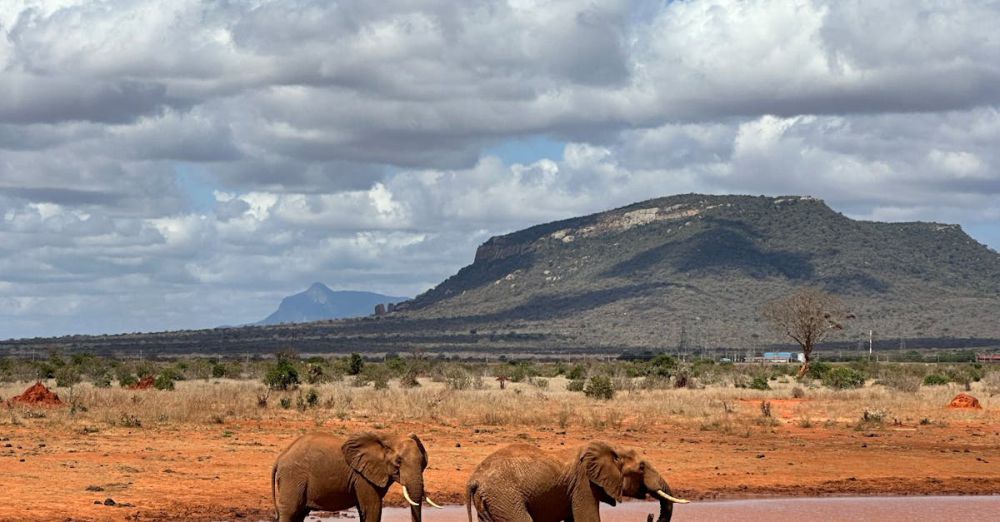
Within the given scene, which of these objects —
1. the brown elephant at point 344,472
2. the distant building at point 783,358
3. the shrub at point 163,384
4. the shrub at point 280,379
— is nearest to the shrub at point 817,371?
the shrub at point 280,379

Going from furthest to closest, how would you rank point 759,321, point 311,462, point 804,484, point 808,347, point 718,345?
point 759,321 < point 718,345 < point 808,347 < point 804,484 < point 311,462

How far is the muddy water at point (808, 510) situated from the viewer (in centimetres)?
2361

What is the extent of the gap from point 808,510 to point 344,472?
35.1 feet

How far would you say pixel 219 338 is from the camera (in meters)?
176

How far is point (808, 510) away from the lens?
2492 cm

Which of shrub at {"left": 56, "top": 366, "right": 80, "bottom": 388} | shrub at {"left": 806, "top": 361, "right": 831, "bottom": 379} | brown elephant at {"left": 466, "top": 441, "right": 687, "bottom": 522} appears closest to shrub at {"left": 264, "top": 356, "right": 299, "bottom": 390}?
shrub at {"left": 56, "top": 366, "right": 80, "bottom": 388}

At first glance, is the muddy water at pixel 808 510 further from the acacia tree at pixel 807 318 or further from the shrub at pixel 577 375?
the acacia tree at pixel 807 318

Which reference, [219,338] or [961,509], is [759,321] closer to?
[219,338]

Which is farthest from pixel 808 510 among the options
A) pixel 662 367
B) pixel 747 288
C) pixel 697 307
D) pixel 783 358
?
pixel 747 288

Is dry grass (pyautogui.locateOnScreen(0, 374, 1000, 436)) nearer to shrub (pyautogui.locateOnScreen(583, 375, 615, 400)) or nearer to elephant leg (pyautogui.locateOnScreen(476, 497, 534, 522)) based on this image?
shrub (pyautogui.locateOnScreen(583, 375, 615, 400))

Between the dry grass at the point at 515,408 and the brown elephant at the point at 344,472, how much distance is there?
18.9m

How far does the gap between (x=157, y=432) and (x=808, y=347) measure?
5370 cm

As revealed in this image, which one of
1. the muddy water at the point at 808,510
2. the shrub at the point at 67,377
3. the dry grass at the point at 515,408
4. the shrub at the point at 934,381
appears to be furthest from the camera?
the shrub at the point at 934,381

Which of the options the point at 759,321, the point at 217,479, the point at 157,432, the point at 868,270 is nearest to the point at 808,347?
the point at 157,432
